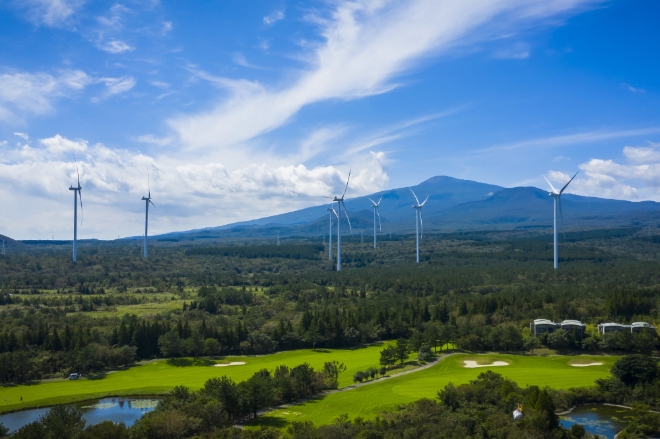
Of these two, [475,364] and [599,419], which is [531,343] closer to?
[475,364]

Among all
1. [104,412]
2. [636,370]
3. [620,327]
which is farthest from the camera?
[620,327]

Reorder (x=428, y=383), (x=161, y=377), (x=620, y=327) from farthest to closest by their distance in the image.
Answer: (x=620, y=327) < (x=161, y=377) < (x=428, y=383)

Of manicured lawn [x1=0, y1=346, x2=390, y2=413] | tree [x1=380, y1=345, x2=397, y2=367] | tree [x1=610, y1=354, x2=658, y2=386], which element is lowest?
manicured lawn [x1=0, y1=346, x2=390, y2=413]

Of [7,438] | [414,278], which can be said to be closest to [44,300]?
[414,278]

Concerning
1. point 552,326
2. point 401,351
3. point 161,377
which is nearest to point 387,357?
point 401,351

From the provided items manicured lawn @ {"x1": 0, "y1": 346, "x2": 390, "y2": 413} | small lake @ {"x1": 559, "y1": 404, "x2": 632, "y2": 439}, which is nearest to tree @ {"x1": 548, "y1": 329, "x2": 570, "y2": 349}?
manicured lawn @ {"x1": 0, "y1": 346, "x2": 390, "y2": 413}

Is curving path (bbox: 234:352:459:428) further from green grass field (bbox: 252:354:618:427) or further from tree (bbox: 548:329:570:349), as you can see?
tree (bbox: 548:329:570:349)
